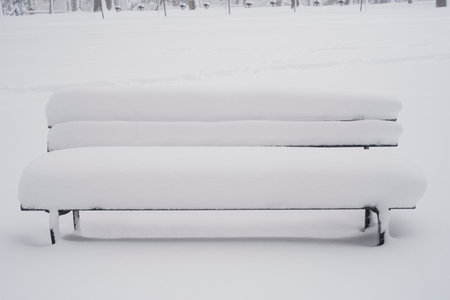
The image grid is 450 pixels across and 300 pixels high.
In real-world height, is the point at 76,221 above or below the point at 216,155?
below

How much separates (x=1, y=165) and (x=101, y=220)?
2.01 metres

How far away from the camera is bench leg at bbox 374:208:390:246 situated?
2.57m

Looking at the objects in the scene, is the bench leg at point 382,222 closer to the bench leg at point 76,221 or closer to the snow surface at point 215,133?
the snow surface at point 215,133

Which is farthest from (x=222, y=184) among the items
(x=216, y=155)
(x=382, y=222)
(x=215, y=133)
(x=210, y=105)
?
(x=382, y=222)

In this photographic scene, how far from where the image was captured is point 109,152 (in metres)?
2.78

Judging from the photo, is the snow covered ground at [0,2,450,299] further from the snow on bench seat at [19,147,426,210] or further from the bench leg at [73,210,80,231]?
the snow on bench seat at [19,147,426,210]

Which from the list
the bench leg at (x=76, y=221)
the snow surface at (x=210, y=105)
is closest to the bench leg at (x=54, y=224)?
the bench leg at (x=76, y=221)

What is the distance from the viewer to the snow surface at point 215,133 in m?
3.09

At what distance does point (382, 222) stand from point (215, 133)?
4.09 feet

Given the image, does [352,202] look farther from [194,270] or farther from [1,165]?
[1,165]

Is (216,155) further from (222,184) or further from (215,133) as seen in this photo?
(215,133)

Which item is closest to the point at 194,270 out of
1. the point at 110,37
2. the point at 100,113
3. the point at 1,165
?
the point at 100,113

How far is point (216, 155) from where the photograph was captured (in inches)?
107

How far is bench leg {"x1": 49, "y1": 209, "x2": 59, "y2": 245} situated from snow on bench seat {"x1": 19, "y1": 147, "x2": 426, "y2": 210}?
6cm
